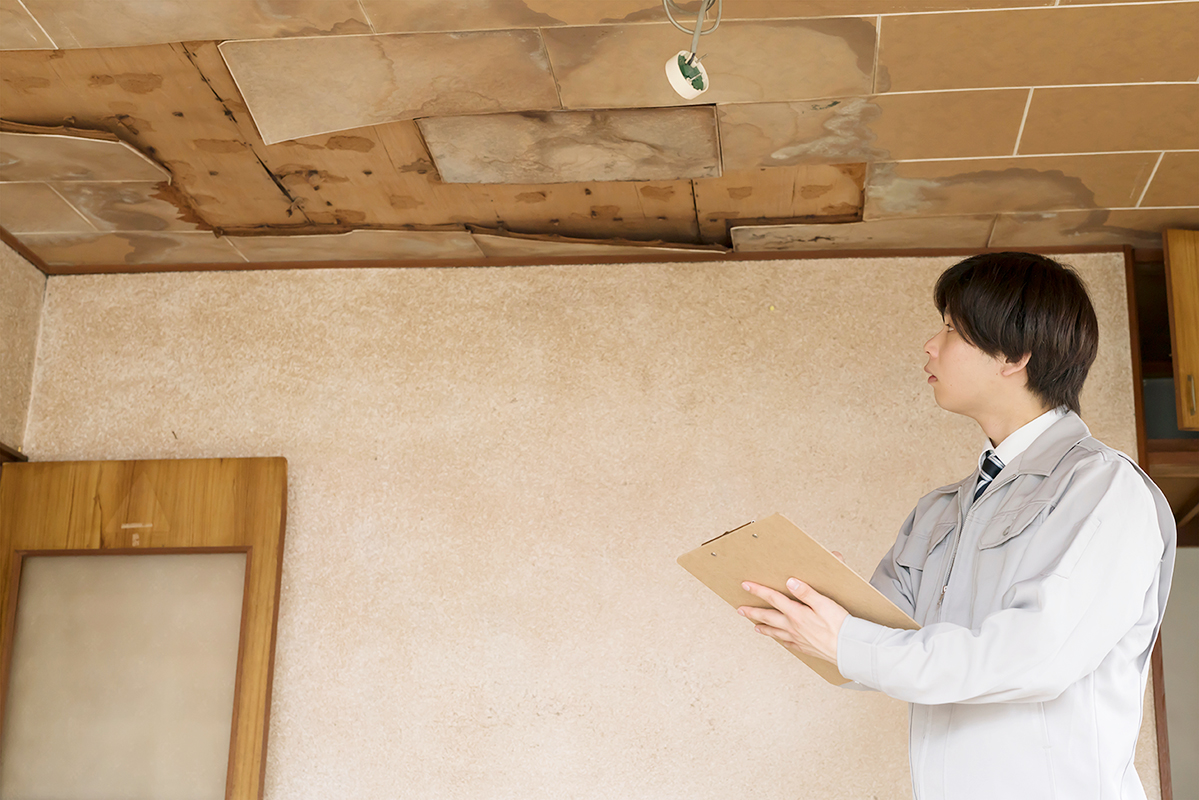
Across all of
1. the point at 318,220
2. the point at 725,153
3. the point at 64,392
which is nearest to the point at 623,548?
the point at 725,153

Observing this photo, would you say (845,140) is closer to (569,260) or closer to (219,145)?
(569,260)

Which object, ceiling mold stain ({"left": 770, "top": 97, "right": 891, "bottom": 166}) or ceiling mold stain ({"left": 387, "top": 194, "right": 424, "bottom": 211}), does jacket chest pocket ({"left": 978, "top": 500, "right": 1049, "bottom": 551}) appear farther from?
ceiling mold stain ({"left": 387, "top": 194, "right": 424, "bottom": 211})

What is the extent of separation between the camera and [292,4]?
2168mm

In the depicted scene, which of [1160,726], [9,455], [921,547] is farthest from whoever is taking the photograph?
[9,455]

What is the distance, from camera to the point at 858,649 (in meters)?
1.41

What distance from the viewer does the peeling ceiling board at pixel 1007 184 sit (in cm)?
256

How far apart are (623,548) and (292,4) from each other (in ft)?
5.21

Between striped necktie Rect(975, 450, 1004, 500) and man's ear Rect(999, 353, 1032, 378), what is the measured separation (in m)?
0.13

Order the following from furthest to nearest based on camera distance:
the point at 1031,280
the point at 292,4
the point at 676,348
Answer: the point at 676,348
the point at 292,4
the point at 1031,280

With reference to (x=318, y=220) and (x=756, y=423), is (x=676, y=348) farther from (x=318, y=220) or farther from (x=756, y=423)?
(x=318, y=220)

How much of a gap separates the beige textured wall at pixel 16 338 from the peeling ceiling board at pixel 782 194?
204cm

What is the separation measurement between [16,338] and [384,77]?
60.2 inches

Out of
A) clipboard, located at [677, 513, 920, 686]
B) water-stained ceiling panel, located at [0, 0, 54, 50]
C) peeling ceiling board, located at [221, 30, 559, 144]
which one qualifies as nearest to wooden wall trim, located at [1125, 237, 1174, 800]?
clipboard, located at [677, 513, 920, 686]

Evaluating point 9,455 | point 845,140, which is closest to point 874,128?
point 845,140
